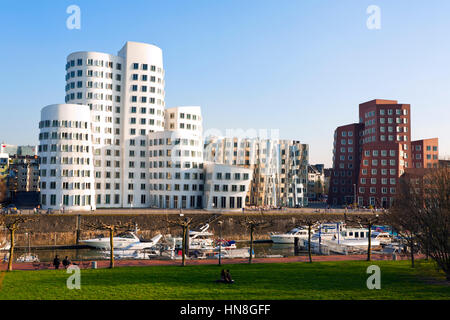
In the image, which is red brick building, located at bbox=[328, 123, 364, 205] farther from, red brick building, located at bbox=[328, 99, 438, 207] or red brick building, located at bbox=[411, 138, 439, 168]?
red brick building, located at bbox=[411, 138, 439, 168]

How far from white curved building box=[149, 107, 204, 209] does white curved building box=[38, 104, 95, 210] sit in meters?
Answer: 18.4

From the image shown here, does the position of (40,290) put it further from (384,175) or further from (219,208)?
(384,175)

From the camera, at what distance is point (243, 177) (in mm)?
99250

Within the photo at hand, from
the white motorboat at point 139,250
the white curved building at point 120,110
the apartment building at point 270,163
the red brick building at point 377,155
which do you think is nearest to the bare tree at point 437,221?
the white motorboat at point 139,250

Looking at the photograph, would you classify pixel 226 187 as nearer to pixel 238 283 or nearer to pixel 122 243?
pixel 122 243

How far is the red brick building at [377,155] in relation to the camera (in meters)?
126

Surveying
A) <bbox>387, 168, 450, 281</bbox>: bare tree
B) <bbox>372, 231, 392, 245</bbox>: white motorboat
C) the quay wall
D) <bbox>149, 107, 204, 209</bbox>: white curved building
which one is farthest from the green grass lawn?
<bbox>149, 107, 204, 209</bbox>: white curved building

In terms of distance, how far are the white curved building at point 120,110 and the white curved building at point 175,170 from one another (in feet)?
15.3

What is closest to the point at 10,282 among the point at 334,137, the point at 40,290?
the point at 40,290

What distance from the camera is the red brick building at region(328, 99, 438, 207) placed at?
413ft

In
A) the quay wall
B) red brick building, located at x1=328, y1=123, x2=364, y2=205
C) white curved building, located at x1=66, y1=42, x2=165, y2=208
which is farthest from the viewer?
red brick building, located at x1=328, y1=123, x2=364, y2=205
